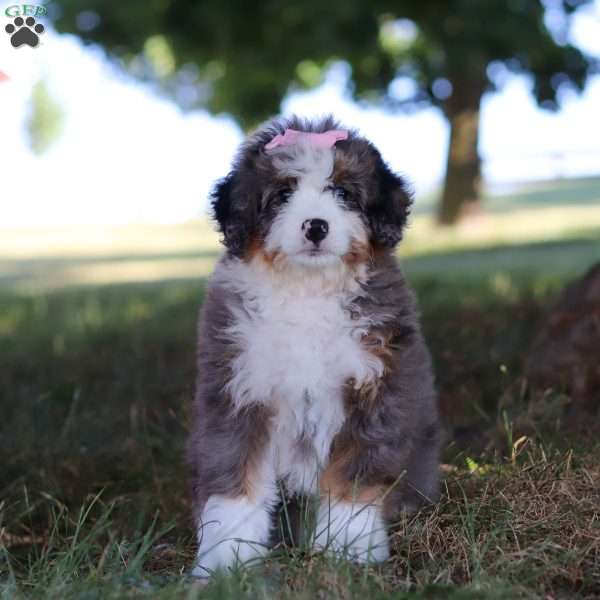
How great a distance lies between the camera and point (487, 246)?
13.7 meters

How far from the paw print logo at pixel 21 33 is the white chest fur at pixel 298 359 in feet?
9.43

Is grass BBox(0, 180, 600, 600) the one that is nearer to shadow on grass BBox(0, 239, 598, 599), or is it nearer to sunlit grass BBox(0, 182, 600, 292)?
shadow on grass BBox(0, 239, 598, 599)

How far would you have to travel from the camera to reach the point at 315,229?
359cm

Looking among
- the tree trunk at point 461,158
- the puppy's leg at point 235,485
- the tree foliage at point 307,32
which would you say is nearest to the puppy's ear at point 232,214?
the puppy's leg at point 235,485

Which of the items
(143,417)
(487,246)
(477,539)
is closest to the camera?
(477,539)

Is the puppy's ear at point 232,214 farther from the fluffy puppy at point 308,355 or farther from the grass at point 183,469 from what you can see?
the grass at point 183,469

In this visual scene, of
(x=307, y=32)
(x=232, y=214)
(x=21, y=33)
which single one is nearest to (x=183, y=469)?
(x=232, y=214)

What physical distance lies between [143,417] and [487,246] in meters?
8.87

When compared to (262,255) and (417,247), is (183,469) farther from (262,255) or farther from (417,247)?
(417,247)

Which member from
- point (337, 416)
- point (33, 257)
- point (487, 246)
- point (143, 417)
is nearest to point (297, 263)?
point (337, 416)

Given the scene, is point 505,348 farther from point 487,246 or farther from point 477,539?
point 487,246

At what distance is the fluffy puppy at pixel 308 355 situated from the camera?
3682 millimetres

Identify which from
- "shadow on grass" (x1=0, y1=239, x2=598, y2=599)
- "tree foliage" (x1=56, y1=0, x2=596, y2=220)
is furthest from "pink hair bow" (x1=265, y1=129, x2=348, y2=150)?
→ "tree foliage" (x1=56, y1=0, x2=596, y2=220)

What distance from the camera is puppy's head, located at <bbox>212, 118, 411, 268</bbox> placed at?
3.64 m
